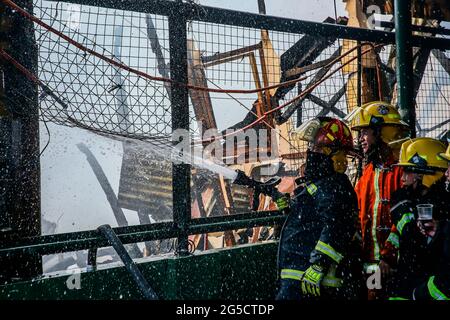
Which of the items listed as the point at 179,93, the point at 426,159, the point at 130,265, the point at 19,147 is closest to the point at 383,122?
the point at 426,159

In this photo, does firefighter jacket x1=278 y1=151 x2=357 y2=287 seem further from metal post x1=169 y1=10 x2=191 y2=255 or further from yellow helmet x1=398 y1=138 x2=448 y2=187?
metal post x1=169 y1=10 x2=191 y2=255

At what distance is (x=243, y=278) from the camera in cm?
351

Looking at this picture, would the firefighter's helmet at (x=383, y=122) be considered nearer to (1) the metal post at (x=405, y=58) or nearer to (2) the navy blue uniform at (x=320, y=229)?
(1) the metal post at (x=405, y=58)

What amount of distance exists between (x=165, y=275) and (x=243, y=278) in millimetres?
766

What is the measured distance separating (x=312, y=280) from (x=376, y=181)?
112 cm

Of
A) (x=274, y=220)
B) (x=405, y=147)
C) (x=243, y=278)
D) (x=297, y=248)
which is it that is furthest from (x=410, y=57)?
(x=243, y=278)

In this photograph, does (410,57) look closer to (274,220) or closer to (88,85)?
(274,220)

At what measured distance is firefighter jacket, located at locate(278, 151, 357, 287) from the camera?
2676mm

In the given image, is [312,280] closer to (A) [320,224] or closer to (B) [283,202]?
(A) [320,224]

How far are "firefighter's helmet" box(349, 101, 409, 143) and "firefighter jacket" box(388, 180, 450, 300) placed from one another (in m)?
0.85

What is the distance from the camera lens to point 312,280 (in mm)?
2609

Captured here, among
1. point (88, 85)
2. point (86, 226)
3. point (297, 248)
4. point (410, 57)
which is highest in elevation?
point (410, 57)

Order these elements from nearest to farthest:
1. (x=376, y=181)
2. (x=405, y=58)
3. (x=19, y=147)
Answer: (x=19, y=147), (x=376, y=181), (x=405, y=58)

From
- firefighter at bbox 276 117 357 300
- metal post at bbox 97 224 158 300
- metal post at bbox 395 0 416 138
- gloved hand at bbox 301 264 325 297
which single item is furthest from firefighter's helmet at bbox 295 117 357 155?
metal post at bbox 97 224 158 300
